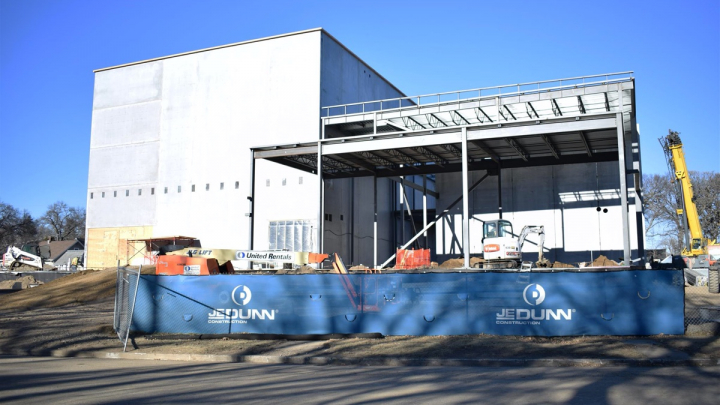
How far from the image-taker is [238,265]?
39688mm

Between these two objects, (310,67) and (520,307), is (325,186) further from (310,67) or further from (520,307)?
(520,307)

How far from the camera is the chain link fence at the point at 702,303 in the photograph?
1412cm

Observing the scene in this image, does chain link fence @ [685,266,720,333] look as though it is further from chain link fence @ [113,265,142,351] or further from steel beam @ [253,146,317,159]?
steel beam @ [253,146,317,159]

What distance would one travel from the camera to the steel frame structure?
2934 centimetres

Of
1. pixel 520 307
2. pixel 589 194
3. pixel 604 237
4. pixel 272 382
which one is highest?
pixel 589 194

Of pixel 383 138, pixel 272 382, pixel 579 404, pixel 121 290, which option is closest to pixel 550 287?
pixel 579 404

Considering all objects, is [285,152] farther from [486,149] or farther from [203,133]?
[203,133]

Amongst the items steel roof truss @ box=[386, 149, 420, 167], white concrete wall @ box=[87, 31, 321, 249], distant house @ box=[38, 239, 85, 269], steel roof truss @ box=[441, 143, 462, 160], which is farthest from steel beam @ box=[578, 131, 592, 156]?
distant house @ box=[38, 239, 85, 269]

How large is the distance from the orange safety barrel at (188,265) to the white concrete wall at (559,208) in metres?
24.0

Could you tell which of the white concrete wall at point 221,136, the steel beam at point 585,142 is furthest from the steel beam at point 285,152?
the steel beam at point 585,142

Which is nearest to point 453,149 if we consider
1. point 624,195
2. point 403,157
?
point 403,157

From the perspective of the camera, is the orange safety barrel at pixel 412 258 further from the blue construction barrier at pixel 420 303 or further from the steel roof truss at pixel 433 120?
the blue construction barrier at pixel 420 303

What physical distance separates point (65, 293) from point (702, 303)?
28.7 m

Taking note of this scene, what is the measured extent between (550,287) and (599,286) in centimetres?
117
